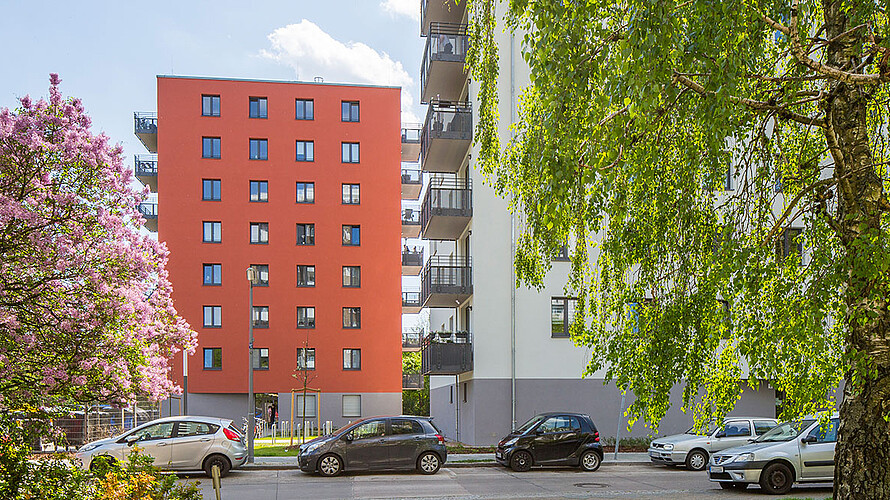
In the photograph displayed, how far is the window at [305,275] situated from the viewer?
45.3 meters

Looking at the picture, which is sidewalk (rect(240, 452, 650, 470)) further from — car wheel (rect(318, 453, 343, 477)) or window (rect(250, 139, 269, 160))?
window (rect(250, 139, 269, 160))

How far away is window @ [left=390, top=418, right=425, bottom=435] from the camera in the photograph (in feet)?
69.1

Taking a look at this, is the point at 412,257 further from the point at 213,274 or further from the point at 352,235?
the point at 213,274

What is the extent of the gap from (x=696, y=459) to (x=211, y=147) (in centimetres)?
3283

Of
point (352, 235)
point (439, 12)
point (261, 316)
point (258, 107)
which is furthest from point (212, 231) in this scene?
point (439, 12)

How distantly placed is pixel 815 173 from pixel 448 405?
29.1m

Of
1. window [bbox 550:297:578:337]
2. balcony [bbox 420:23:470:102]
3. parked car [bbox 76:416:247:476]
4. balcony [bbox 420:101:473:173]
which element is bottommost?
parked car [bbox 76:416:247:476]

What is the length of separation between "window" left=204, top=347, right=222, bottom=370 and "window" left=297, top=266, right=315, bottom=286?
18.9 ft

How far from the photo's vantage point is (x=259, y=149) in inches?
1791

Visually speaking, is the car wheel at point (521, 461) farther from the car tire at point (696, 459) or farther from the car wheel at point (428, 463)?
the car tire at point (696, 459)

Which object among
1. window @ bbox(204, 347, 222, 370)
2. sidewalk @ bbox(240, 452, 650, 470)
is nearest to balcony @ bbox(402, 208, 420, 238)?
window @ bbox(204, 347, 222, 370)

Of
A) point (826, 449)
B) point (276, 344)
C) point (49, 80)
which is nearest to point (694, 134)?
point (826, 449)

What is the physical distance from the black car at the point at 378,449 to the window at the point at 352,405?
23.4 m

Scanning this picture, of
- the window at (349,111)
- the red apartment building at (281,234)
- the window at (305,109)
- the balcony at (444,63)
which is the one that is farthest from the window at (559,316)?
the window at (305,109)
